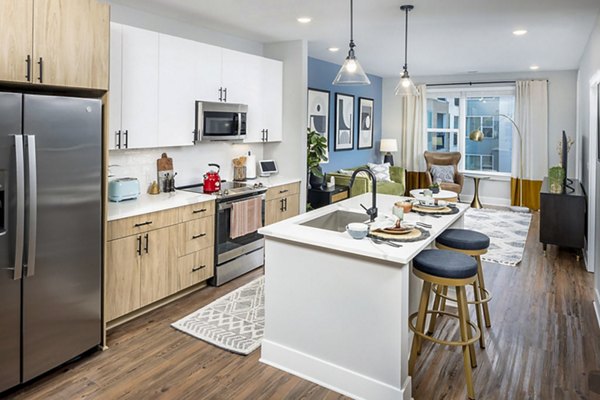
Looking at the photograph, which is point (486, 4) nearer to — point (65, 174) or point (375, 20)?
point (375, 20)

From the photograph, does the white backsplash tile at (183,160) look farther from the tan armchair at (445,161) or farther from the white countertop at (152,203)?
the tan armchair at (445,161)

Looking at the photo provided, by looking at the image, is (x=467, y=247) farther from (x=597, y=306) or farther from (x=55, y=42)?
(x=55, y=42)

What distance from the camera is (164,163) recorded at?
13.8 ft

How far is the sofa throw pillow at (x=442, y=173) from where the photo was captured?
8.42m

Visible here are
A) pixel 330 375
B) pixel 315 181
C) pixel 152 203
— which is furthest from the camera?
pixel 315 181

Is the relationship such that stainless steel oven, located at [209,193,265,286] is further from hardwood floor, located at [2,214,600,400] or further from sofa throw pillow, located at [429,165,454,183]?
sofa throw pillow, located at [429,165,454,183]

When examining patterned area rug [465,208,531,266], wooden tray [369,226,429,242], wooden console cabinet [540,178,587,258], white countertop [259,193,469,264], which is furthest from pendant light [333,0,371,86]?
wooden console cabinet [540,178,587,258]

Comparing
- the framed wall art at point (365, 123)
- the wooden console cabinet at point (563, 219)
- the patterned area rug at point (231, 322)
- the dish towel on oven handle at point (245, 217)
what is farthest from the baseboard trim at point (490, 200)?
the patterned area rug at point (231, 322)

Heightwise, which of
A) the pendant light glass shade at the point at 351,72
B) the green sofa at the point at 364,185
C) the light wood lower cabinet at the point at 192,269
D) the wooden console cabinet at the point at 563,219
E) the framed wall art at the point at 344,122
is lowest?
the light wood lower cabinet at the point at 192,269

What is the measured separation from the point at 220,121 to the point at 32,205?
2.34 metres

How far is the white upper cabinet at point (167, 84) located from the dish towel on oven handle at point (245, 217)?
0.80 meters

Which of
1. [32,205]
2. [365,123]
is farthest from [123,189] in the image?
[365,123]

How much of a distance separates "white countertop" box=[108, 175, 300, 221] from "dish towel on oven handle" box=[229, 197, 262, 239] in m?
0.33

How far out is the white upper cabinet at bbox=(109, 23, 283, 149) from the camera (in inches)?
137
